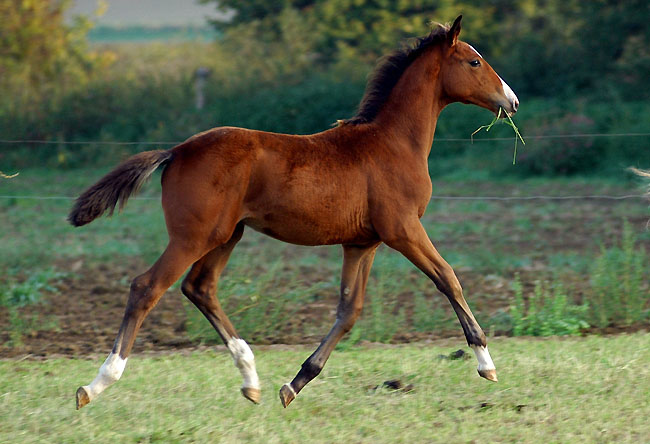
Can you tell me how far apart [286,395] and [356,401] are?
413mm

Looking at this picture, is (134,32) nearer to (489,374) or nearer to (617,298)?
(617,298)

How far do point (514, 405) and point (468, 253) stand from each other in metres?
4.97

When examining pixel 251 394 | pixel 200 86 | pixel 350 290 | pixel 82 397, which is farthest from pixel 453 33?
pixel 200 86

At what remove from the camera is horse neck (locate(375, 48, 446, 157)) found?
4.94m

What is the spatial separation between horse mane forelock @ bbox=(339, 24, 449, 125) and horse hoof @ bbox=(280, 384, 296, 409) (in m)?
1.56

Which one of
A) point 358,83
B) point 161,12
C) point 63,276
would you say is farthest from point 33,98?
point 161,12

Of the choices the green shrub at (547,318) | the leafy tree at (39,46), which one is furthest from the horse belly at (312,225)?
the leafy tree at (39,46)

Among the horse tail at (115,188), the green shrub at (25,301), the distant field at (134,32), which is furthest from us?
the distant field at (134,32)

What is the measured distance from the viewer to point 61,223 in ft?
37.6

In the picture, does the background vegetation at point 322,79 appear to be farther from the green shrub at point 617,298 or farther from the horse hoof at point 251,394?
the horse hoof at point 251,394

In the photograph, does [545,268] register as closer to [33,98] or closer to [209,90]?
[209,90]

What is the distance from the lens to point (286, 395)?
182 inches

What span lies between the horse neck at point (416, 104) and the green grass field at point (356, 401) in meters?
1.42

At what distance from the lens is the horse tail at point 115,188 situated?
14.8 feet
